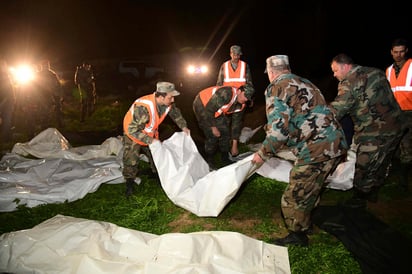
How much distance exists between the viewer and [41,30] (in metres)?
22.1

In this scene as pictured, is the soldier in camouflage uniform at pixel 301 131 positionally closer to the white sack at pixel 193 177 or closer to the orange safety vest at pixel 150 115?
the white sack at pixel 193 177

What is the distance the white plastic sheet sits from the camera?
2826 mm

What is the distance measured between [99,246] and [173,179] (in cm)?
130

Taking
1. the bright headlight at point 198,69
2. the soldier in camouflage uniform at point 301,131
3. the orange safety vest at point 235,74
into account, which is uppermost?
the bright headlight at point 198,69

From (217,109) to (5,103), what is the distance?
4.73 meters

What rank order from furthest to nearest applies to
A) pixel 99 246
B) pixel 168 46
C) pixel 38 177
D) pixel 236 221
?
1. pixel 168 46
2. pixel 38 177
3. pixel 236 221
4. pixel 99 246

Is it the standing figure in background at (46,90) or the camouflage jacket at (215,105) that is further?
the standing figure in background at (46,90)

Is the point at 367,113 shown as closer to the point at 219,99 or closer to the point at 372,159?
the point at 372,159

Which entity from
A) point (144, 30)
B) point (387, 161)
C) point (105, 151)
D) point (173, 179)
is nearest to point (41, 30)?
point (144, 30)

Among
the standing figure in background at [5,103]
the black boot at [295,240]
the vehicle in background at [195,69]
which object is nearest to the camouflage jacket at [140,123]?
the black boot at [295,240]

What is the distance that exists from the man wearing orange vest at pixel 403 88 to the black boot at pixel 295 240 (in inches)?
89.8

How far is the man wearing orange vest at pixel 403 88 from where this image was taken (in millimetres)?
4484

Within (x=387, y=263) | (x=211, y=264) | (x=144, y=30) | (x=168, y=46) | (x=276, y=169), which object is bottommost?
(x=387, y=263)

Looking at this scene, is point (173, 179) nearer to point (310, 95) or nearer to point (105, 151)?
point (310, 95)
